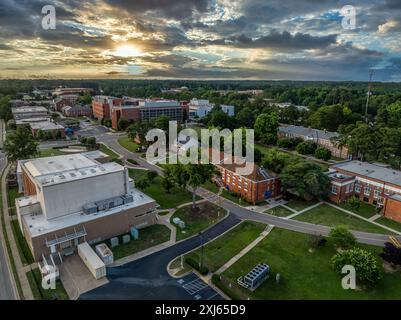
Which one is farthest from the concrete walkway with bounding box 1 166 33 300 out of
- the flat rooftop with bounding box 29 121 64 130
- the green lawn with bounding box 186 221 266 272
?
the flat rooftop with bounding box 29 121 64 130

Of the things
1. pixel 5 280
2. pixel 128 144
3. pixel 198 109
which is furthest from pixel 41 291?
pixel 198 109

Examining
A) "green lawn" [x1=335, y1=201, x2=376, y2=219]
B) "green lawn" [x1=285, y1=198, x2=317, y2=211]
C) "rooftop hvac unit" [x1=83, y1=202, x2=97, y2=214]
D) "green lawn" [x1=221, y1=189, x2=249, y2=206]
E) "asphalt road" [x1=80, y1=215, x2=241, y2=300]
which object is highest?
"rooftop hvac unit" [x1=83, y1=202, x2=97, y2=214]

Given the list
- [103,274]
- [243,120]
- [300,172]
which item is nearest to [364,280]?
[300,172]

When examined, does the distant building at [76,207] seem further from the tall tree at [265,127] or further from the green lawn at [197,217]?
the tall tree at [265,127]

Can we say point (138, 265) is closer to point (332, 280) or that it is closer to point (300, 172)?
point (332, 280)

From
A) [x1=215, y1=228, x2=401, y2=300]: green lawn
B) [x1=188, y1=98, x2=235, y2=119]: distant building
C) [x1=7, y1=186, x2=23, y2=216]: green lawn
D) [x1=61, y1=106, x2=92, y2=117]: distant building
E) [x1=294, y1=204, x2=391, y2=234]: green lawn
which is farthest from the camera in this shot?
[x1=61, y1=106, x2=92, y2=117]: distant building

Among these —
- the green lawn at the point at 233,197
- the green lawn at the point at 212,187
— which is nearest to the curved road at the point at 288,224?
the green lawn at the point at 233,197

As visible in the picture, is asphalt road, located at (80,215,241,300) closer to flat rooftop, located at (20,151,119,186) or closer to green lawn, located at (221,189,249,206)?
flat rooftop, located at (20,151,119,186)
